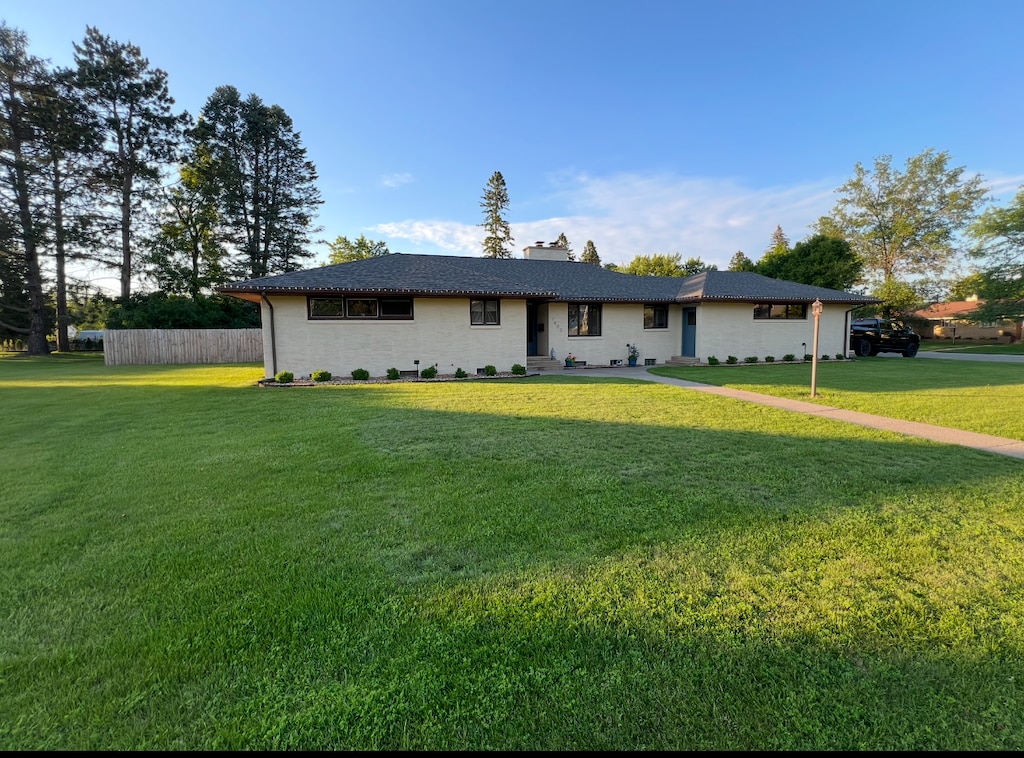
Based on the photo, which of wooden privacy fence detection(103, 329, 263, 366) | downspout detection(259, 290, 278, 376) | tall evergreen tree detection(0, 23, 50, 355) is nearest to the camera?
downspout detection(259, 290, 278, 376)

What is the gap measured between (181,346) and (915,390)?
29661 millimetres

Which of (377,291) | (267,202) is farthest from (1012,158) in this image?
(267,202)

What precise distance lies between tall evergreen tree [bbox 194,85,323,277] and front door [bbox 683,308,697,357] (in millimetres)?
28610

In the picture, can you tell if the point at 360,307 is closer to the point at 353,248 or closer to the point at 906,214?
the point at 353,248

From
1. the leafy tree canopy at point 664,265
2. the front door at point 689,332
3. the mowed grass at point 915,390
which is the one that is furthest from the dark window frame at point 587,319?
the leafy tree canopy at point 664,265

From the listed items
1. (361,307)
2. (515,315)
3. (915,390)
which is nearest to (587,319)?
(515,315)

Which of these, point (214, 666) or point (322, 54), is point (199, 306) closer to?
point (322, 54)

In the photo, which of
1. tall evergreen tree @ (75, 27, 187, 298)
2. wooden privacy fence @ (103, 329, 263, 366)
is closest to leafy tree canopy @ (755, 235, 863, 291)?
wooden privacy fence @ (103, 329, 263, 366)

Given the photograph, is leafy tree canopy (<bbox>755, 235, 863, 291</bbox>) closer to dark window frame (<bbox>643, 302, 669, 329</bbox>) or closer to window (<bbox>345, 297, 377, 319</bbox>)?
dark window frame (<bbox>643, 302, 669, 329</bbox>)

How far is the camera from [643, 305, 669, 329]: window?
18.5 metres

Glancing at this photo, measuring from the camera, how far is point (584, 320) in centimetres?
1767

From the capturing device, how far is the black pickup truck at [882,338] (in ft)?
70.4

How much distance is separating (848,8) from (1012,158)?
82.2ft

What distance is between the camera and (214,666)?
78.4 inches
